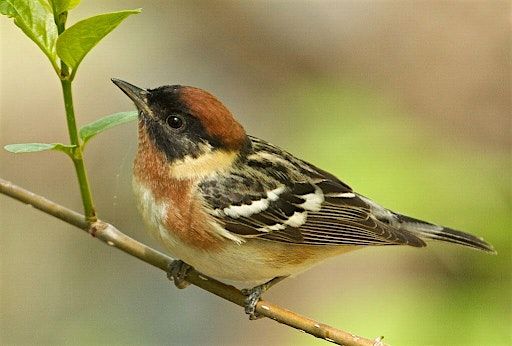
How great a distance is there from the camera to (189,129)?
2.46 m

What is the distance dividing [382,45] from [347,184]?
432cm

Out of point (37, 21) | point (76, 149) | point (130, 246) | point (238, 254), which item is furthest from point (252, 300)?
point (37, 21)

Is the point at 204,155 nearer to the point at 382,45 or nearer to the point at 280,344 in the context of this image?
the point at 280,344

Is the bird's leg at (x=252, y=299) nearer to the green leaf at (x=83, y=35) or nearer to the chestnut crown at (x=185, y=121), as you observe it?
the chestnut crown at (x=185, y=121)

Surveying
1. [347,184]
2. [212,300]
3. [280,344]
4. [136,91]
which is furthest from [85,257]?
[136,91]

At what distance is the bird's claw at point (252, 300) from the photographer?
2.31m

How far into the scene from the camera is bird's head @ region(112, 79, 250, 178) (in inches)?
92.5

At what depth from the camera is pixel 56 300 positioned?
13.3 ft

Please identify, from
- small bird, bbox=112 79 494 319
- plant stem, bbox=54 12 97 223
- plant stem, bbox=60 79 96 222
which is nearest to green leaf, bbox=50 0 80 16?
plant stem, bbox=54 12 97 223

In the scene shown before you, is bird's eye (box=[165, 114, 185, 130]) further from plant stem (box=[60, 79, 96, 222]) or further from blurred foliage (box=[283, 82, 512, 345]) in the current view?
blurred foliage (box=[283, 82, 512, 345])

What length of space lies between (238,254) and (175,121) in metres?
0.45

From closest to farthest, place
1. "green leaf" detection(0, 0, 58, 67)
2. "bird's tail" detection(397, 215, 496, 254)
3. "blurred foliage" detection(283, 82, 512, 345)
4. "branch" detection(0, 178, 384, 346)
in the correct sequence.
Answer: "green leaf" detection(0, 0, 58, 67) < "branch" detection(0, 178, 384, 346) < "blurred foliage" detection(283, 82, 512, 345) < "bird's tail" detection(397, 215, 496, 254)

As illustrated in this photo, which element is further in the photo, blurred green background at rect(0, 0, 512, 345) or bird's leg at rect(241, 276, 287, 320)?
blurred green background at rect(0, 0, 512, 345)

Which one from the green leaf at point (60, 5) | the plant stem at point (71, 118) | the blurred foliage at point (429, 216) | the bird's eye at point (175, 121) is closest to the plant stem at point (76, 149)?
the plant stem at point (71, 118)
